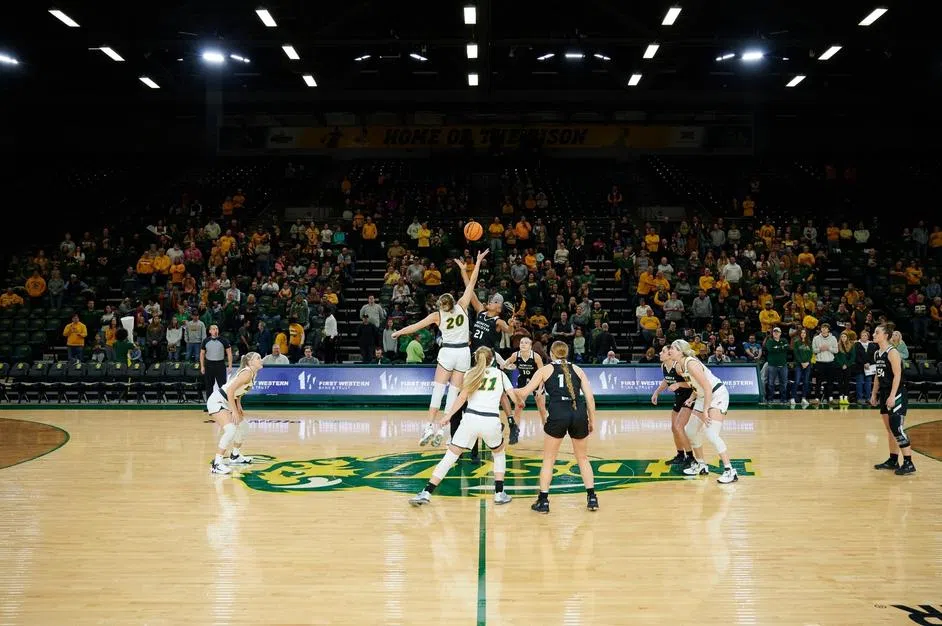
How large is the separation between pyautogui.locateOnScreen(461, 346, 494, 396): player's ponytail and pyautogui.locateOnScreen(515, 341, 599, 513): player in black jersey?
62 centimetres

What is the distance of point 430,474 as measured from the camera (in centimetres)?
1285

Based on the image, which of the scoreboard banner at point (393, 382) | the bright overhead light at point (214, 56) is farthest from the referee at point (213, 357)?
the bright overhead light at point (214, 56)

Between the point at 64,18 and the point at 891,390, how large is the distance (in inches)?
936

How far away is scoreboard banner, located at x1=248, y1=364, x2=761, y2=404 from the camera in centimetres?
2197

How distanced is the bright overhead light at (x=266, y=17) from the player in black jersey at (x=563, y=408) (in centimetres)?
1790

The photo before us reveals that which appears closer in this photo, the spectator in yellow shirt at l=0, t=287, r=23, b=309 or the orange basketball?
the orange basketball

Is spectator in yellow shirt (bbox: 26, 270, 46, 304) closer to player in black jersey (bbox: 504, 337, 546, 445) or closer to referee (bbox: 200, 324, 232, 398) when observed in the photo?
referee (bbox: 200, 324, 232, 398)

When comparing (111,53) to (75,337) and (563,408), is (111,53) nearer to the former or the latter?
(75,337)

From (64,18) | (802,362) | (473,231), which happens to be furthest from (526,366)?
(64,18)

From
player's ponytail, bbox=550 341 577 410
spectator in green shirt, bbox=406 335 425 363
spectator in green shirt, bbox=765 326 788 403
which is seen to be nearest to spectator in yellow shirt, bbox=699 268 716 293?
spectator in green shirt, bbox=765 326 788 403

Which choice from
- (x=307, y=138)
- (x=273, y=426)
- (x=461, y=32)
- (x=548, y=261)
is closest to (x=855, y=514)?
(x=273, y=426)

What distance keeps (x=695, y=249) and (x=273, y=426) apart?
54.3 ft

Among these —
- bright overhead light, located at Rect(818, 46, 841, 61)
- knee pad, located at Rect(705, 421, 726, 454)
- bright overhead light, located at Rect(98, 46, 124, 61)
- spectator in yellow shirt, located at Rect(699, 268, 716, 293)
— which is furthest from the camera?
bright overhead light, located at Rect(98, 46, 124, 61)

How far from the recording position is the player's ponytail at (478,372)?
10328mm
